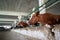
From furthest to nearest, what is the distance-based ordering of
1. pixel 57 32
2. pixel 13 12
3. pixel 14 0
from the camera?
pixel 13 12 < pixel 14 0 < pixel 57 32

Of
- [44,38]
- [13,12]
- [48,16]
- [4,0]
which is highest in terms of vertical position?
[4,0]

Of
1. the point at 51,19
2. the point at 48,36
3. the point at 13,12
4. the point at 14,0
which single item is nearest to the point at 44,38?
the point at 48,36

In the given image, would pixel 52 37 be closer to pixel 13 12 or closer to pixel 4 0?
pixel 4 0

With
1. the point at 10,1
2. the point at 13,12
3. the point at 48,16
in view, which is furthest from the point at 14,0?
the point at 48,16

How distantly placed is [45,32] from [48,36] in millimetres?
28

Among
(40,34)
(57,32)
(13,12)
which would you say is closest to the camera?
(57,32)

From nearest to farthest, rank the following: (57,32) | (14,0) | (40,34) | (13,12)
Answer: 1. (57,32)
2. (40,34)
3. (14,0)
4. (13,12)

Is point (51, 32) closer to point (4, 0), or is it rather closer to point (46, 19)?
point (46, 19)

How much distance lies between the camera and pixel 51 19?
58cm

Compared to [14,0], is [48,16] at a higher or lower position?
lower

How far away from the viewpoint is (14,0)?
143 inches

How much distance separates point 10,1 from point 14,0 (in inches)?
7.7

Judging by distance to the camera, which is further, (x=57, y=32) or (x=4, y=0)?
(x=4, y=0)

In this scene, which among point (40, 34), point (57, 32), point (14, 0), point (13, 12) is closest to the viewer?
point (57, 32)
